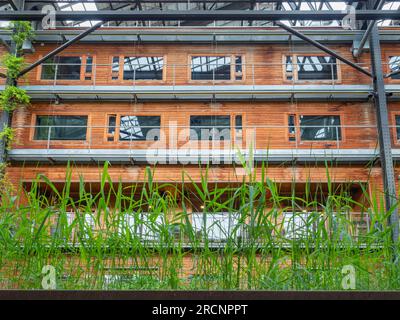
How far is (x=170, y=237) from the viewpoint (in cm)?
97

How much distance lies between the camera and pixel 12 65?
25.4 feet

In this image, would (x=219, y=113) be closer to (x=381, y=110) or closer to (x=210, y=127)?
(x=210, y=127)

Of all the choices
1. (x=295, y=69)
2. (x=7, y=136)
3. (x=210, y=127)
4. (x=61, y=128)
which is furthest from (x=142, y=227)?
(x=295, y=69)

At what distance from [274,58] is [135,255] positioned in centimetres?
763

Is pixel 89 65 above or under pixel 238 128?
above

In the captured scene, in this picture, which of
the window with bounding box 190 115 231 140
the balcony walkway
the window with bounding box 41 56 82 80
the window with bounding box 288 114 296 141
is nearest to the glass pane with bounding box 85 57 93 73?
the window with bounding box 41 56 82 80

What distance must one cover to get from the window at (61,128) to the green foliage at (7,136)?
39cm

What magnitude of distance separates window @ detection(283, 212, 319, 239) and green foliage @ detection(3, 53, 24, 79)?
24.5 feet

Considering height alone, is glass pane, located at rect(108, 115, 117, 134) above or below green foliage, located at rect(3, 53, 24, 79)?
below

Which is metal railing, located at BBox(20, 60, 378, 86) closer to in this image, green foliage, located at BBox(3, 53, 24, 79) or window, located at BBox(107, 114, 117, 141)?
green foliage, located at BBox(3, 53, 24, 79)

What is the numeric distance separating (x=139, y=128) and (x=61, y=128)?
120cm

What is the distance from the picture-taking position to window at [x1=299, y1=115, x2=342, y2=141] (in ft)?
25.9

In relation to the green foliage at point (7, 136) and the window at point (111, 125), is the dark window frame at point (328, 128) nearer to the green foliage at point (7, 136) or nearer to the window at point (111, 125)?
the window at point (111, 125)

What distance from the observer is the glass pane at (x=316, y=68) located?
821cm
